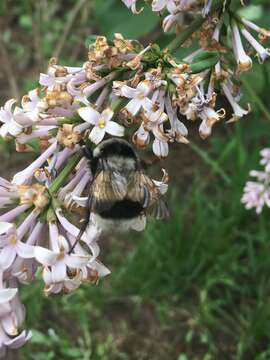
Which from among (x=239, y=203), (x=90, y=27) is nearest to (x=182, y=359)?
(x=239, y=203)

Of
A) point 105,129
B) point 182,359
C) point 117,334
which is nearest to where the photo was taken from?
point 105,129

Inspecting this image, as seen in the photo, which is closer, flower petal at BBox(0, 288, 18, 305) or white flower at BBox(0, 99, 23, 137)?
flower petal at BBox(0, 288, 18, 305)

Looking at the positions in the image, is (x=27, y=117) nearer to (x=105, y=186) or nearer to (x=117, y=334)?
(x=105, y=186)

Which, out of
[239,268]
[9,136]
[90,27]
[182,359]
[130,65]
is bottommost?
[182,359]

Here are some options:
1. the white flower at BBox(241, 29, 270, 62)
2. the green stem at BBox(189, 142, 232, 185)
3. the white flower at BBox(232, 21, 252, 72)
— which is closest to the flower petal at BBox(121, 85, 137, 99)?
the white flower at BBox(232, 21, 252, 72)

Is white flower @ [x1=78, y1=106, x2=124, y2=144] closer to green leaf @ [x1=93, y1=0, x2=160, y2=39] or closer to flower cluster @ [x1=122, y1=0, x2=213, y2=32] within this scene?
flower cluster @ [x1=122, y1=0, x2=213, y2=32]

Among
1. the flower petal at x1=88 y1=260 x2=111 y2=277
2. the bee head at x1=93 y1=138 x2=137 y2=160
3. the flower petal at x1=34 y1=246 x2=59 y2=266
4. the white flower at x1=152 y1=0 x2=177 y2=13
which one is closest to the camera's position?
the flower petal at x1=34 y1=246 x2=59 y2=266
